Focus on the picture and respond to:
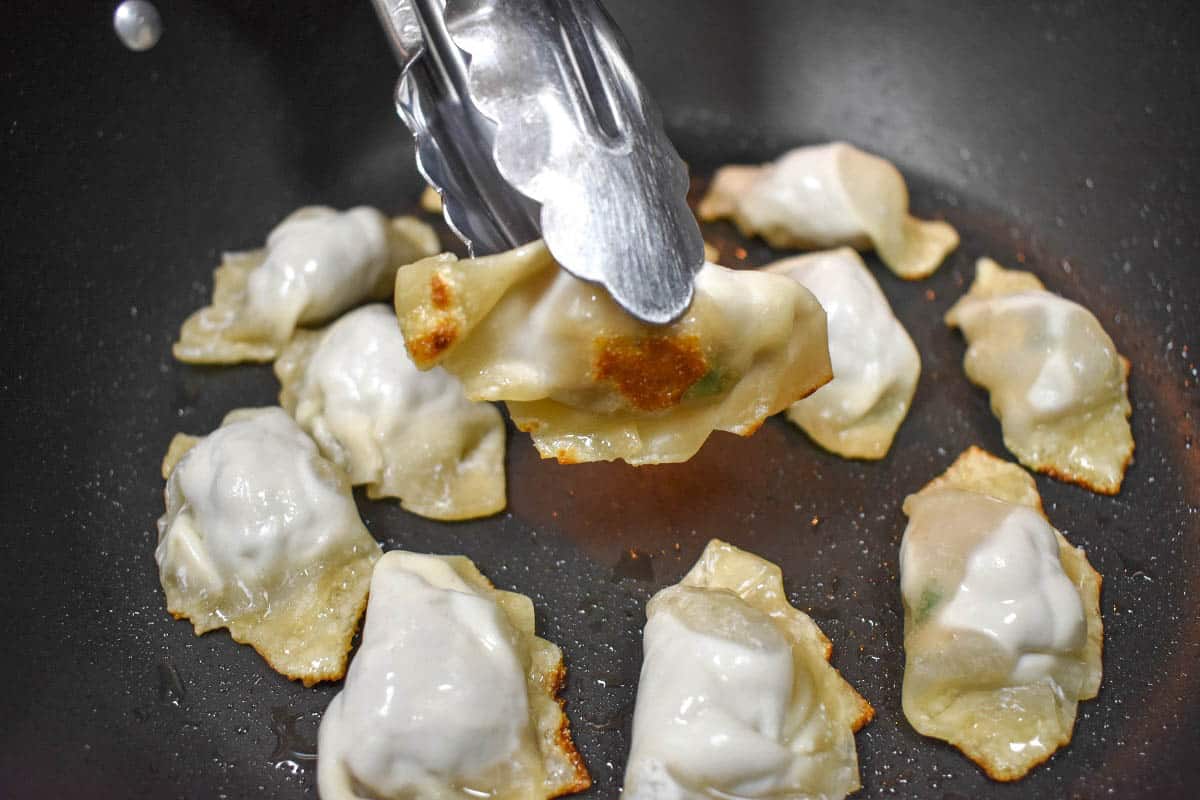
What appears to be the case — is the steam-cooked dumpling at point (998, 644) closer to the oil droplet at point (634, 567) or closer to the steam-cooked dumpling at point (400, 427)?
the oil droplet at point (634, 567)

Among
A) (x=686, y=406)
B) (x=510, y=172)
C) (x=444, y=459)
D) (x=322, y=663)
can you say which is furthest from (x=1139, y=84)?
(x=322, y=663)

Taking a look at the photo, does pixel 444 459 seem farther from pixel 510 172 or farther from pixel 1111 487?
pixel 1111 487

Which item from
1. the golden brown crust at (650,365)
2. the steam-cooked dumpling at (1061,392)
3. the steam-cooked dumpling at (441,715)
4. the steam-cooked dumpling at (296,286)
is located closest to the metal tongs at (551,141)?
the golden brown crust at (650,365)

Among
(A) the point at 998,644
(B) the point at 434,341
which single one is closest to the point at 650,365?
Result: (B) the point at 434,341

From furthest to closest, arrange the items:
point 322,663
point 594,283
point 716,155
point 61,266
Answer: point 716,155
point 61,266
point 322,663
point 594,283

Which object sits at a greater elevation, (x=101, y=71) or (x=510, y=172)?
(x=101, y=71)

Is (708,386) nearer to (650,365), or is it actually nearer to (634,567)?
(650,365)
